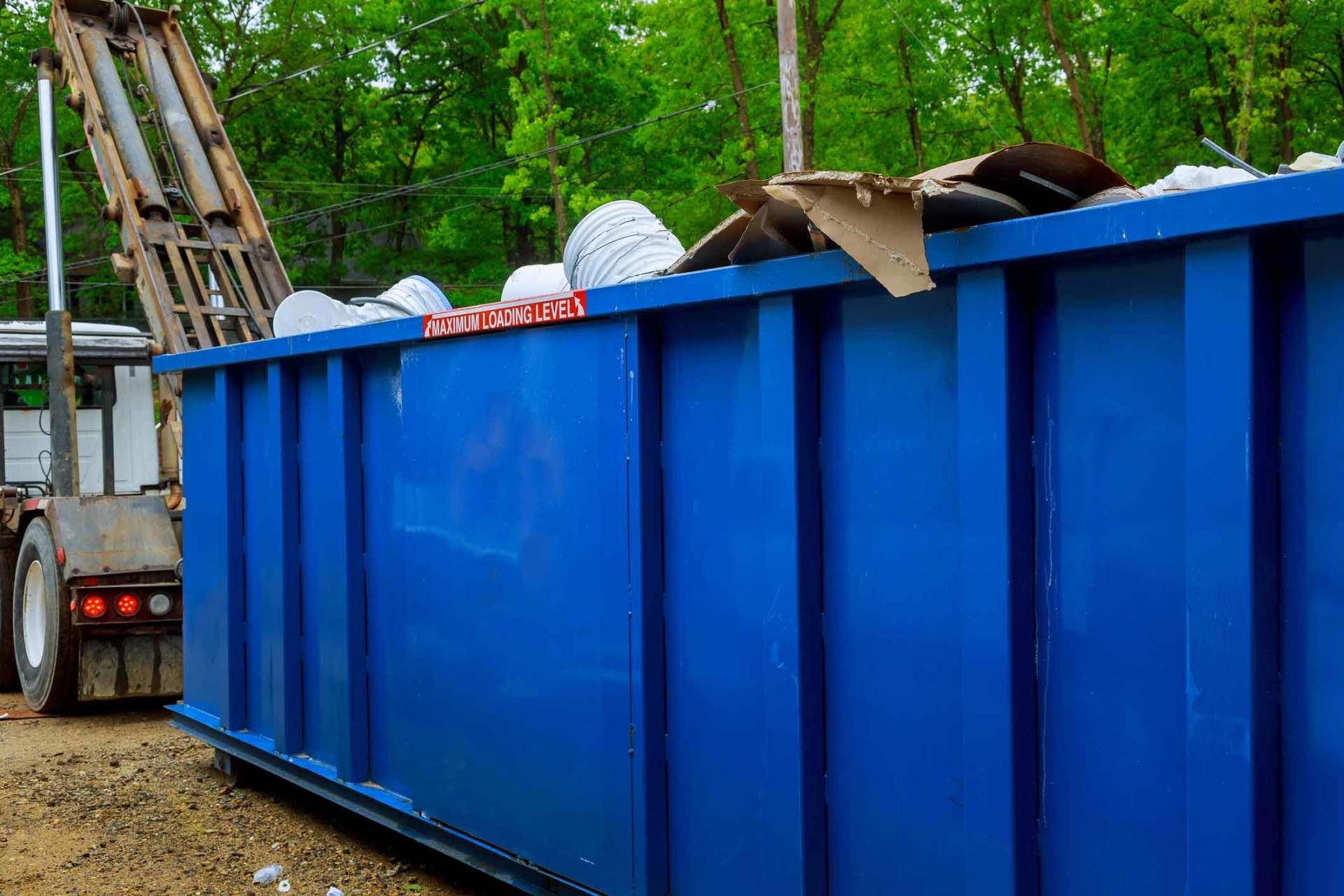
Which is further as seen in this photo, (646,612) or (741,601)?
(646,612)

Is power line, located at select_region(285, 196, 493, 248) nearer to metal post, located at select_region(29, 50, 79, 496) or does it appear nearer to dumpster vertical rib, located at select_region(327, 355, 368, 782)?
metal post, located at select_region(29, 50, 79, 496)

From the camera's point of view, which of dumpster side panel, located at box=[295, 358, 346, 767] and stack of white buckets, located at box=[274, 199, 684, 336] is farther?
dumpster side panel, located at box=[295, 358, 346, 767]

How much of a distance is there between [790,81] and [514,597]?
13492 mm

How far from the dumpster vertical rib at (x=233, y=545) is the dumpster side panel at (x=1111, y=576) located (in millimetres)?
4684

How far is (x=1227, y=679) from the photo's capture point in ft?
8.30

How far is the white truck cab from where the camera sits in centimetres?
1027

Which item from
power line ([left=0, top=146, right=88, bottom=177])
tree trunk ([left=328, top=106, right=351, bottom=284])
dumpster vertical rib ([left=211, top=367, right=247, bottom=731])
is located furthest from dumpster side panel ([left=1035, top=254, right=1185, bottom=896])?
tree trunk ([left=328, top=106, right=351, bottom=284])

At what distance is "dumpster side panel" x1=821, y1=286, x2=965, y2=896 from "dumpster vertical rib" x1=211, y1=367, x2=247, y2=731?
4.02 meters

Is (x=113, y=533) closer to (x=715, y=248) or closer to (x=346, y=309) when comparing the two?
(x=346, y=309)

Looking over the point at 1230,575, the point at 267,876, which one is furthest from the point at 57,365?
the point at 1230,575

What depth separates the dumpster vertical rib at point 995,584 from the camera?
293cm

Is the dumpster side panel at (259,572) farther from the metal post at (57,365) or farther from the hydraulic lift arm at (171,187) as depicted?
the metal post at (57,365)

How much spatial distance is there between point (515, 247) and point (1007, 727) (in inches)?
1153

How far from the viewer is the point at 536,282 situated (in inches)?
219
